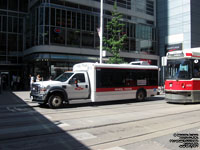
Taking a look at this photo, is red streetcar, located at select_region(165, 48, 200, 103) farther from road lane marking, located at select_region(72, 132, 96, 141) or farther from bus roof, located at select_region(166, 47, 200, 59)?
road lane marking, located at select_region(72, 132, 96, 141)

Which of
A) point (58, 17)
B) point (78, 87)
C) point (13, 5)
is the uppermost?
point (13, 5)

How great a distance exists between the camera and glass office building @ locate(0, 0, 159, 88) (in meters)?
26.2

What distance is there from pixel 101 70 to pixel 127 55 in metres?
21.2

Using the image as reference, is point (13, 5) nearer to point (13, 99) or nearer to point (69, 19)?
point (69, 19)

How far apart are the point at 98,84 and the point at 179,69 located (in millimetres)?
5222

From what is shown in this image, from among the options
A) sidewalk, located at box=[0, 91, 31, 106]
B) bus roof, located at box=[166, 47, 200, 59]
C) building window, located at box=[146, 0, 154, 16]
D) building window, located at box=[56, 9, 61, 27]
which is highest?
building window, located at box=[146, 0, 154, 16]

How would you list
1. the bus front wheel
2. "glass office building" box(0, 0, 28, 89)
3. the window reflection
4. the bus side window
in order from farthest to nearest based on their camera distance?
"glass office building" box(0, 0, 28, 89) → the window reflection → the bus side window → the bus front wheel

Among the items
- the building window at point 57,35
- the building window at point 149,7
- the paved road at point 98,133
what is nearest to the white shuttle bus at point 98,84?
the paved road at point 98,133

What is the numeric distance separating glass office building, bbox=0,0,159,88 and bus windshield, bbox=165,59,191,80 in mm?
10508

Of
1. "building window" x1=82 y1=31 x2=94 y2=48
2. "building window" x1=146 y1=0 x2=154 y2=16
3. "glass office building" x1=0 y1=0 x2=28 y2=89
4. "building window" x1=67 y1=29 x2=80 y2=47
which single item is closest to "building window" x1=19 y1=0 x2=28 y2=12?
"glass office building" x1=0 y1=0 x2=28 y2=89

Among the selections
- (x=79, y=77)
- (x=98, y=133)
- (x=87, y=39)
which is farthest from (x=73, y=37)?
(x=98, y=133)

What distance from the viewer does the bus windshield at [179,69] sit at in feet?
43.9

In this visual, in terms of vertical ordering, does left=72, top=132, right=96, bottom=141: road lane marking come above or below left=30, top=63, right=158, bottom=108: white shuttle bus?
below

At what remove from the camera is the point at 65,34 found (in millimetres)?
27734
